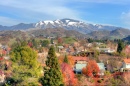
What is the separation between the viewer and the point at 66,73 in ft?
102

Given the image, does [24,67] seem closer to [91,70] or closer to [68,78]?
[68,78]

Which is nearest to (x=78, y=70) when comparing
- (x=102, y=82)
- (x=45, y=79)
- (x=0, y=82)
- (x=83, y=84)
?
(x=102, y=82)

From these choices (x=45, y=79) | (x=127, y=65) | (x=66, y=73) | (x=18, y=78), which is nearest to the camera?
(x=45, y=79)

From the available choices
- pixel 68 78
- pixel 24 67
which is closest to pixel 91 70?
pixel 68 78

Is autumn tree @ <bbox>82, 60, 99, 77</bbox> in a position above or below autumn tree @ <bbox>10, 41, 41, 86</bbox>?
below

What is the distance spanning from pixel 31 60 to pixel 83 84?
803 cm

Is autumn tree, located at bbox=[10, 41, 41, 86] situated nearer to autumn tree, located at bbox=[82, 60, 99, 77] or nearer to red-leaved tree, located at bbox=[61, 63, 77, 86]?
red-leaved tree, located at bbox=[61, 63, 77, 86]

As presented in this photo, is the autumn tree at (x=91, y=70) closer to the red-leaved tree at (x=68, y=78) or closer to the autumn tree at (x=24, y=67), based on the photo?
the red-leaved tree at (x=68, y=78)

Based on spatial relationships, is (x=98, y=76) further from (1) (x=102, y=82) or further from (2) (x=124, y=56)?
(2) (x=124, y=56)

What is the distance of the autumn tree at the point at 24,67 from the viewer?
83.1 ft

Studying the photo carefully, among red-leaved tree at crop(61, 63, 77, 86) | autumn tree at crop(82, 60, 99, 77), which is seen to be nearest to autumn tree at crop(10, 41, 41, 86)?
red-leaved tree at crop(61, 63, 77, 86)

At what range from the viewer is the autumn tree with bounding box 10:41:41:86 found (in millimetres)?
25328

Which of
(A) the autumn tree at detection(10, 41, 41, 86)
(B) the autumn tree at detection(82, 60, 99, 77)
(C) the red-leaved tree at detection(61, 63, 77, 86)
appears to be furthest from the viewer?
(B) the autumn tree at detection(82, 60, 99, 77)

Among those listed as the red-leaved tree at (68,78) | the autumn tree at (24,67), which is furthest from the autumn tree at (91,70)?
the autumn tree at (24,67)
